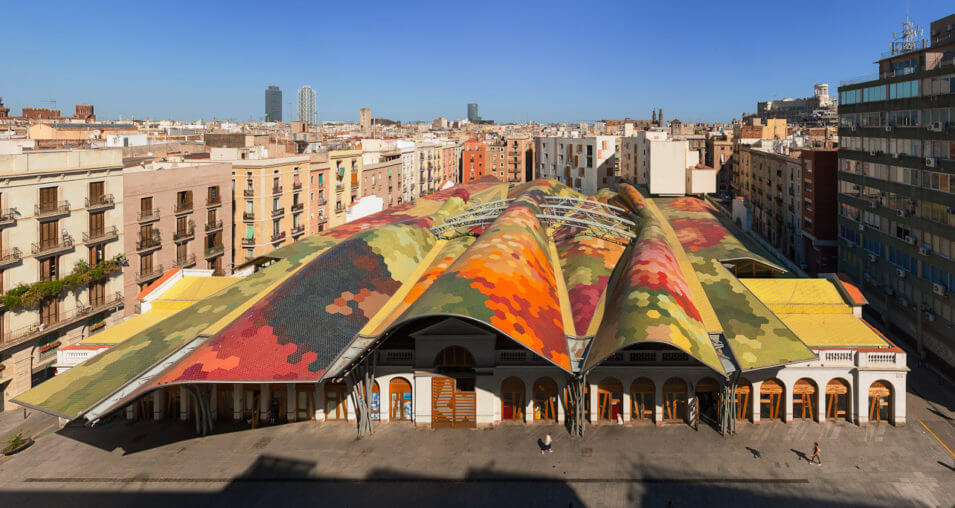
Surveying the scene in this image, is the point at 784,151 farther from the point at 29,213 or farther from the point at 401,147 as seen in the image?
the point at 29,213

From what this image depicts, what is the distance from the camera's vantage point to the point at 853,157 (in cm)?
6462

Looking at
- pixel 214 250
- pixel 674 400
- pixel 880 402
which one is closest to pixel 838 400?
pixel 880 402

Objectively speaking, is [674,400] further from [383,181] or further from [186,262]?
[383,181]

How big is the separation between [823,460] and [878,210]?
110 ft

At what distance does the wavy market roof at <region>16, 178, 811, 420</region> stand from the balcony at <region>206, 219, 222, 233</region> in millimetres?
18096

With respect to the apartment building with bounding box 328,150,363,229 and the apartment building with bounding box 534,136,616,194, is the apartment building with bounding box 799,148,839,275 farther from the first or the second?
the apartment building with bounding box 328,150,363,229

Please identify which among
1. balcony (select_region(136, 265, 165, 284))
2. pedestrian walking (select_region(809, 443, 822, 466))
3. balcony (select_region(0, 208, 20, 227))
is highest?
balcony (select_region(0, 208, 20, 227))

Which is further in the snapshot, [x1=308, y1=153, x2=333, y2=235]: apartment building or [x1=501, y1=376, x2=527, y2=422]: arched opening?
[x1=308, y1=153, x2=333, y2=235]: apartment building

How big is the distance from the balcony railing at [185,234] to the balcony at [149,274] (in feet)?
11.4

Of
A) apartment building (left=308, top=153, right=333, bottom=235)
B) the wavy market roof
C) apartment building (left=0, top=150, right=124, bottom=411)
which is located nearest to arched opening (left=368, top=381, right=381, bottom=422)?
the wavy market roof

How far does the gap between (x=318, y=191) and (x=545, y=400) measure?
5675cm

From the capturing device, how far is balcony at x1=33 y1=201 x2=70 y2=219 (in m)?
47.8

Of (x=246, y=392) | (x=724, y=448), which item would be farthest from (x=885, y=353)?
(x=246, y=392)

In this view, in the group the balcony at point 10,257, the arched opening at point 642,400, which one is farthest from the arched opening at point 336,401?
the balcony at point 10,257
